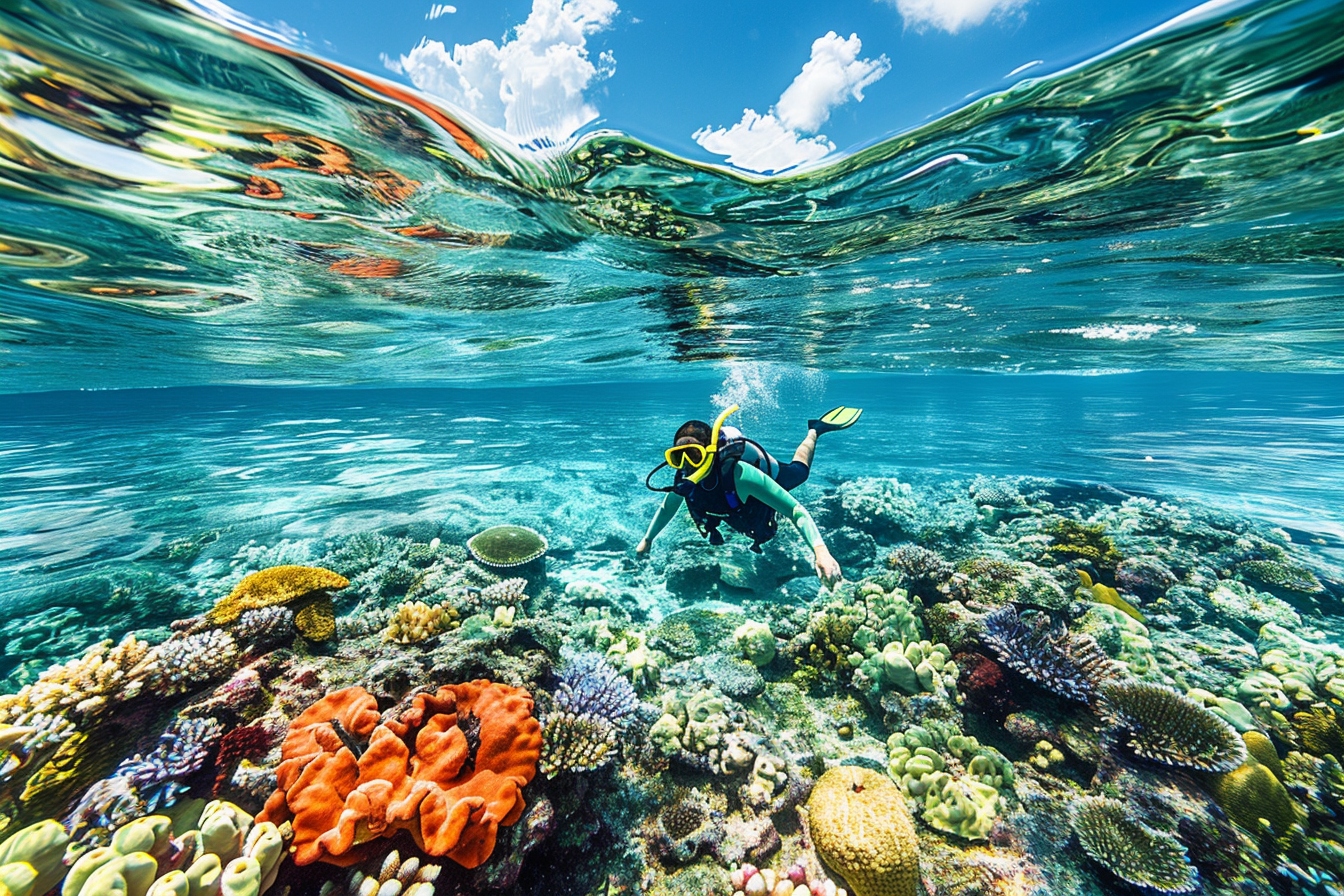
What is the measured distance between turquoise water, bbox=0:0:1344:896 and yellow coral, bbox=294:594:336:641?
8 cm

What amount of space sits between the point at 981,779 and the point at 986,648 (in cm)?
149

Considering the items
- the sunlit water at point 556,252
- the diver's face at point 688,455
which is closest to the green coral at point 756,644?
the diver's face at point 688,455

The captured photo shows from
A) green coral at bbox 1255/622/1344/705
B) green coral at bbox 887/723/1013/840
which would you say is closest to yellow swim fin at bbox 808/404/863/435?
green coral at bbox 887/723/1013/840

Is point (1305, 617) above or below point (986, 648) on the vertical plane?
below

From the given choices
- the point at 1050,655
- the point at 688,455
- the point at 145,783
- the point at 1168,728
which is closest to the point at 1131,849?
the point at 1168,728

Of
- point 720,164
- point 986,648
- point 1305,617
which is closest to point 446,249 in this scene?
point 720,164

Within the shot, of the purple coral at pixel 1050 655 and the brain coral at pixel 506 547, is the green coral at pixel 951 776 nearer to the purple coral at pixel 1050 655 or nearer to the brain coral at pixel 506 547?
the purple coral at pixel 1050 655

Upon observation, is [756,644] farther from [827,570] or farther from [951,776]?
[951,776]

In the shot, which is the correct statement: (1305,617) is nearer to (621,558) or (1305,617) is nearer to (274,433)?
(621,558)

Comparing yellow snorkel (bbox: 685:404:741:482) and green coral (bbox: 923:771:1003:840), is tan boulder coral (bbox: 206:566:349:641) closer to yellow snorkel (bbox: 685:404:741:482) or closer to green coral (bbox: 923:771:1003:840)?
yellow snorkel (bbox: 685:404:741:482)

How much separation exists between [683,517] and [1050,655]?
8.18 meters

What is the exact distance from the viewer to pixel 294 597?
4.93 meters

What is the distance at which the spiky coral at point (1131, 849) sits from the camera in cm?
321

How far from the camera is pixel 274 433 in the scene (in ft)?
Answer: 84.1
